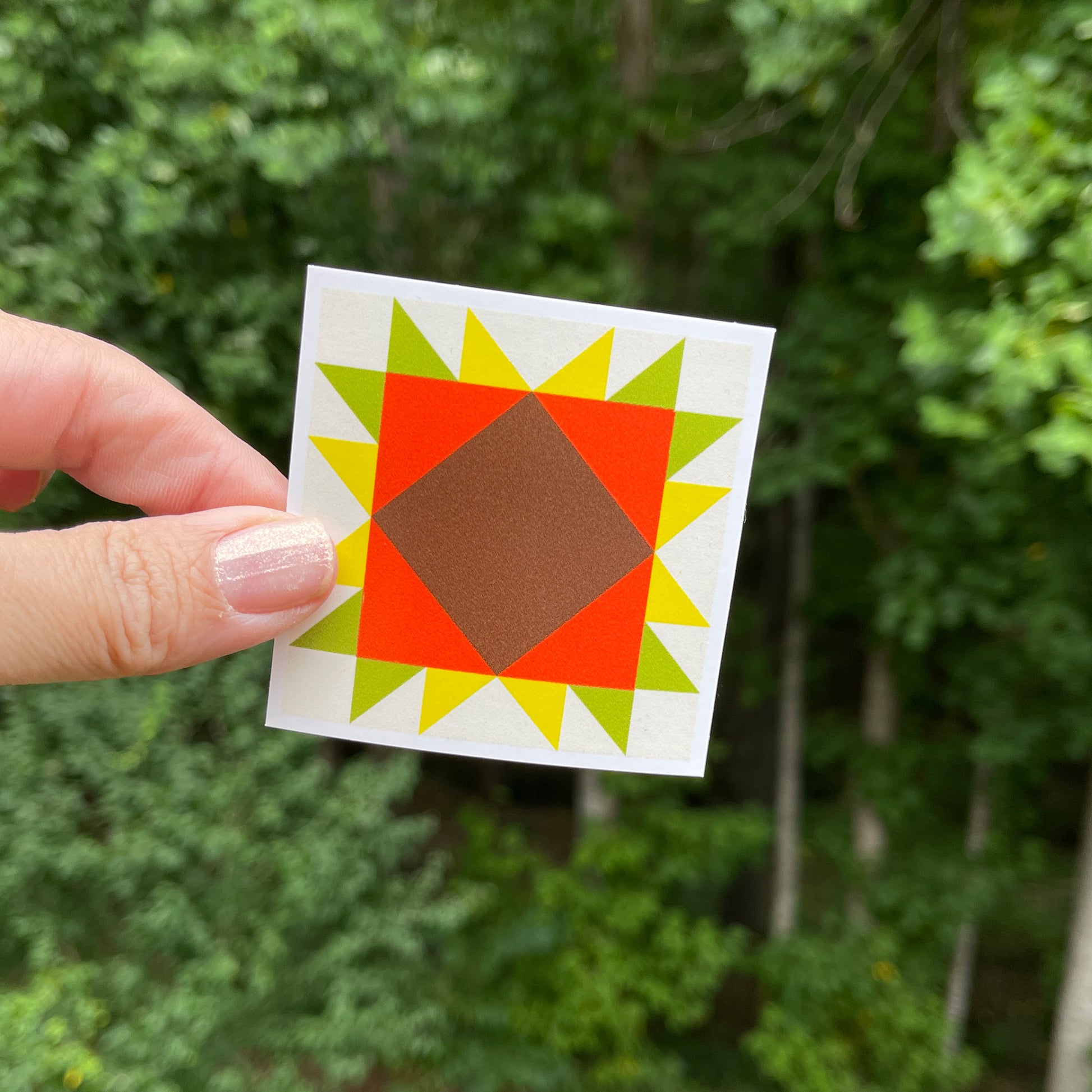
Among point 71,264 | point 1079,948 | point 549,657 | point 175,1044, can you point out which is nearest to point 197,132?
point 71,264

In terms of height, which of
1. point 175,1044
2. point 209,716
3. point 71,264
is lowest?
point 175,1044

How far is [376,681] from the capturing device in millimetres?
1326

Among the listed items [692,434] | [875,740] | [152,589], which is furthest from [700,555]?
[875,740]

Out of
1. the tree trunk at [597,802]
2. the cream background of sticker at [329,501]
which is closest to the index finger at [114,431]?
the cream background of sticker at [329,501]

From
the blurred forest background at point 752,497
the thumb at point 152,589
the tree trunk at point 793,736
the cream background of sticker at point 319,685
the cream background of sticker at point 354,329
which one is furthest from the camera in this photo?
the tree trunk at point 793,736

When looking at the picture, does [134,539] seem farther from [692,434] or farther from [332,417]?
[692,434]

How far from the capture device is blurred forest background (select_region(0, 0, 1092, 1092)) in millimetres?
2092

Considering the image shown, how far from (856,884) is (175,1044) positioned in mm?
3764

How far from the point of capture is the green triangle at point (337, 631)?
1296 millimetres

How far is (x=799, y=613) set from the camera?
470cm

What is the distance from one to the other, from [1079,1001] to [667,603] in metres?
3.53

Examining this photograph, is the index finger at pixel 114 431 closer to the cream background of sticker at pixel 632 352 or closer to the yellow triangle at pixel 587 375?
the yellow triangle at pixel 587 375

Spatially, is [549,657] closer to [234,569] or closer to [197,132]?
[234,569]

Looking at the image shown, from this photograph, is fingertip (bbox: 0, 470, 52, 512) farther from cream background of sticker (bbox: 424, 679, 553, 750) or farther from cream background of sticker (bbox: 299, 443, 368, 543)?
cream background of sticker (bbox: 424, 679, 553, 750)
